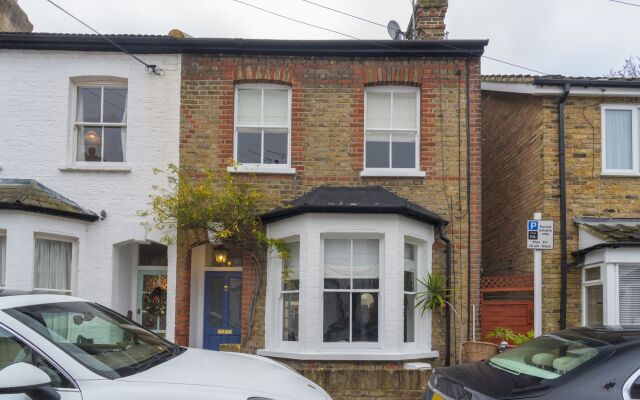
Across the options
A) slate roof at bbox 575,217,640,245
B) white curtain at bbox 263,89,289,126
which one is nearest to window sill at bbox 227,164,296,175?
white curtain at bbox 263,89,289,126

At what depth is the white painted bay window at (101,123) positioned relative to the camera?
10.8m

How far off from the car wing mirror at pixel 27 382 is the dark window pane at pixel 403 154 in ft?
26.4

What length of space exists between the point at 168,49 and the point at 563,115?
285 inches

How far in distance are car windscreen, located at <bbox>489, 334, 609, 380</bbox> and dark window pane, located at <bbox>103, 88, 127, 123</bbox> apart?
8131 millimetres

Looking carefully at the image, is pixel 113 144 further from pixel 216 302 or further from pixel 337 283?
pixel 337 283

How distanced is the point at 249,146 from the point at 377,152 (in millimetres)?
2313

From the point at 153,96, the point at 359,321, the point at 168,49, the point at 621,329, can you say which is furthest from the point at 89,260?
the point at 621,329

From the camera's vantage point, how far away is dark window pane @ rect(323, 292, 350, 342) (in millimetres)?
9820

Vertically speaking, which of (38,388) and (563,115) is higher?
(563,115)

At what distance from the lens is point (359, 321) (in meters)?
9.86

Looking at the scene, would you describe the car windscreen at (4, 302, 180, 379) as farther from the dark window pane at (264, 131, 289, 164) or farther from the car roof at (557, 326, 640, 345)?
the dark window pane at (264, 131, 289, 164)

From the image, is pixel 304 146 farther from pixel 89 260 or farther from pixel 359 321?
pixel 89 260

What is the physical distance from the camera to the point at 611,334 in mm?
4852

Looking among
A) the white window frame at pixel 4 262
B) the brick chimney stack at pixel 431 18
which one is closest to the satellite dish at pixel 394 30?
the brick chimney stack at pixel 431 18
